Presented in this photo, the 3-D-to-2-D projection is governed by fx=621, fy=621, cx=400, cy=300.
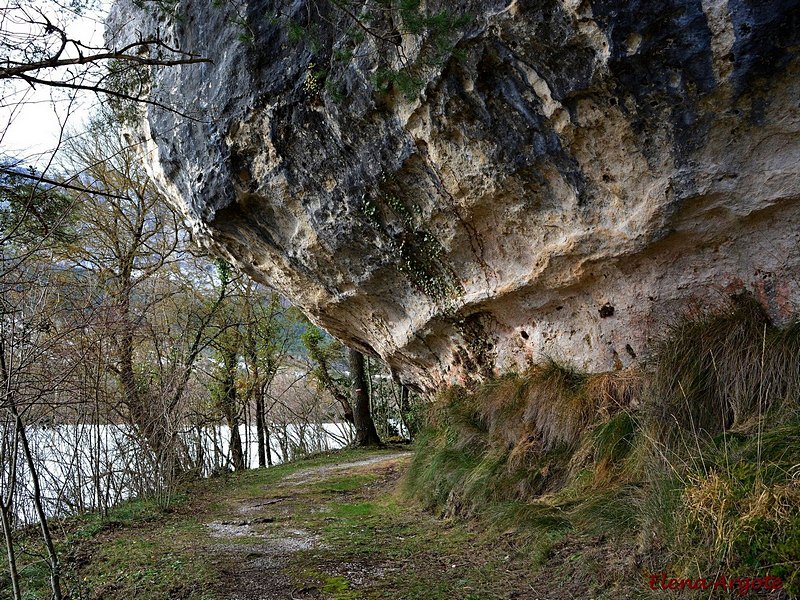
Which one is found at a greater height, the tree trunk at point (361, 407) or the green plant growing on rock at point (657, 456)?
the tree trunk at point (361, 407)

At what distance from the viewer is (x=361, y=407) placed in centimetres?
1183

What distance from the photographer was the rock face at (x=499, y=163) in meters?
3.59

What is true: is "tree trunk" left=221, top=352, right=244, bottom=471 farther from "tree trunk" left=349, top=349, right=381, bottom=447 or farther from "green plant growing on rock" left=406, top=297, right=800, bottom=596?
"green plant growing on rock" left=406, top=297, right=800, bottom=596

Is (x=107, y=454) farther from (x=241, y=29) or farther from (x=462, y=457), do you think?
(x=241, y=29)

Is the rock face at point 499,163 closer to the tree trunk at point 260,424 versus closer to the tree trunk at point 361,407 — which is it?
the tree trunk at point 361,407

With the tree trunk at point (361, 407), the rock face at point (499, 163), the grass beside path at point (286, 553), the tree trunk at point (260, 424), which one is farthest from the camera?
the tree trunk at point (260, 424)

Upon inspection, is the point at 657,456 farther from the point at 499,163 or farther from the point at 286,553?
the point at 286,553

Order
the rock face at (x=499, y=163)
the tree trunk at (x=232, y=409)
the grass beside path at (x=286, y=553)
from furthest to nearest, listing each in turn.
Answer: the tree trunk at (x=232, y=409) < the rock face at (x=499, y=163) < the grass beside path at (x=286, y=553)

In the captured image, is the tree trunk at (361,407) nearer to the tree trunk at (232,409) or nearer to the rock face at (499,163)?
the tree trunk at (232,409)

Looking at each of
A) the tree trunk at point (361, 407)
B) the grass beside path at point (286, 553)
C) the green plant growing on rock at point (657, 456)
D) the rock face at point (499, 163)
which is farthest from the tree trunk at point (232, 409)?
the green plant growing on rock at point (657, 456)

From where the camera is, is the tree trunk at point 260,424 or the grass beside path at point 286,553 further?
the tree trunk at point 260,424

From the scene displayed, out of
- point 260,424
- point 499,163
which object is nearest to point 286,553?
point 499,163

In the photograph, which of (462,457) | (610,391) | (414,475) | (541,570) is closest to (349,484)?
(414,475)

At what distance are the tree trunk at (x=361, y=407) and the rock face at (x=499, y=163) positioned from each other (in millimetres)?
5135
